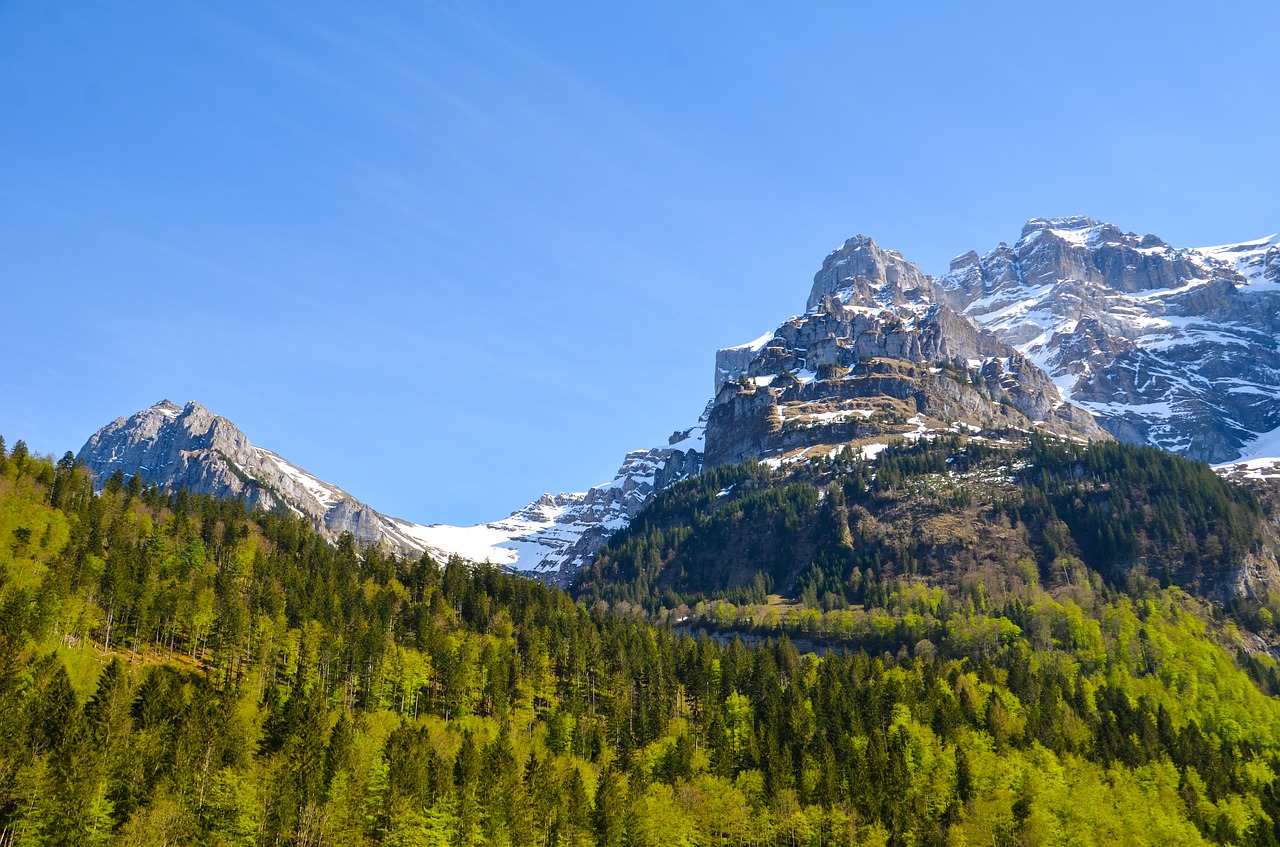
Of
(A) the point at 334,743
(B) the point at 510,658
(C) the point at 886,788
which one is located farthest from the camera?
(B) the point at 510,658

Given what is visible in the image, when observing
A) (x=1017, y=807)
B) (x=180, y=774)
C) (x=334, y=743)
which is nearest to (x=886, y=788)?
(x=1017, y=807)

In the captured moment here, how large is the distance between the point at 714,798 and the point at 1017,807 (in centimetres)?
3445

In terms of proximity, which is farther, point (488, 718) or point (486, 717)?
point (486, 717)

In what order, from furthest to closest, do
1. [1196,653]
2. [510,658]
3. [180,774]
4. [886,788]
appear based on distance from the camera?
1. [1196,653]
2. [510,658]
3. [886,788]
4. [180,774]

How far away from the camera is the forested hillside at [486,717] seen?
80.4 metres

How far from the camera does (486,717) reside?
118875 millimetres

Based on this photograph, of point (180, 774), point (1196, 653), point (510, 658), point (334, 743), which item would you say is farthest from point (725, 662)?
point (1196, 653)

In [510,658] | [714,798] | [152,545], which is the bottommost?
[714,798]

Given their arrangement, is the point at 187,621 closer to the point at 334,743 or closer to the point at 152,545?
the point at 152,545

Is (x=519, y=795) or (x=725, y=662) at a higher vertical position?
(x=725, y=662)

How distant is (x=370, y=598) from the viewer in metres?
147

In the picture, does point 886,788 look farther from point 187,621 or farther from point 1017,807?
point 187,621

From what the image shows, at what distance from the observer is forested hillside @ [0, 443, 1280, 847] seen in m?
80.4

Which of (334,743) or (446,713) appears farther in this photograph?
(446,713)
